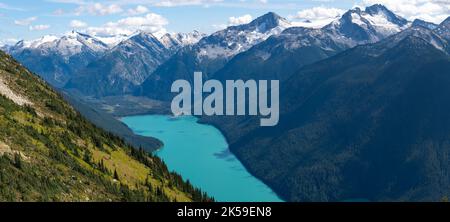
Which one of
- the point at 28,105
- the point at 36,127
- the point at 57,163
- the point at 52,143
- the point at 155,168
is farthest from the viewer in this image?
the point at 155,168

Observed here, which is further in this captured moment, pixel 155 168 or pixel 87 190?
pixel 155 168

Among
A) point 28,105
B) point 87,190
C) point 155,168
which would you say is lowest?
point 155,168

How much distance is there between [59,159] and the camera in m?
85.0

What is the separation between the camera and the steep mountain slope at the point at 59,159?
66.9 metres

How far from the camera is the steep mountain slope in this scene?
219ft

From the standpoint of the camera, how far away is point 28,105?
383ft
